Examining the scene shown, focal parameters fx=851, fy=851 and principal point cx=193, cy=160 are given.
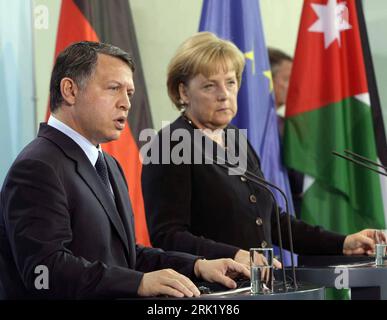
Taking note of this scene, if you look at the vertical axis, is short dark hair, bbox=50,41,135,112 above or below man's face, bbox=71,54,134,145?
above

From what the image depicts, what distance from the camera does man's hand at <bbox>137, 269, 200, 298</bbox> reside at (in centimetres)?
236

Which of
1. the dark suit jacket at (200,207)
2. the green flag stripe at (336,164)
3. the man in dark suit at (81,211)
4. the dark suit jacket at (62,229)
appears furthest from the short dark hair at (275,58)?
the dark suit jacket at (62,229)

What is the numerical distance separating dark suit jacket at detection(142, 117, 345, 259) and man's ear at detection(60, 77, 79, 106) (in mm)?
668

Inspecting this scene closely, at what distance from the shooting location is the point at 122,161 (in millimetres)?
5102

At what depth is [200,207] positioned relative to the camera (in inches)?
133

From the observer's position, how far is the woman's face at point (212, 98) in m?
3.56

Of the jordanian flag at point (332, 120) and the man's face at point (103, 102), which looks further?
the jordanian flag at point (332, 120)

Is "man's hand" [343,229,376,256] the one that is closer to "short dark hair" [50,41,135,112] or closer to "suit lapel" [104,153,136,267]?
"suit lapel" [104,153,136,267]

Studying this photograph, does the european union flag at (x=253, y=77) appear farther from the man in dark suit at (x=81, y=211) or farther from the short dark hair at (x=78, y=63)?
the short dark hair at (x=78, y=63)

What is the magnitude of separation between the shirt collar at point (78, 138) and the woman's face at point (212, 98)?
2.94 ft

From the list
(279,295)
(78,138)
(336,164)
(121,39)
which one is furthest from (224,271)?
(336,164)

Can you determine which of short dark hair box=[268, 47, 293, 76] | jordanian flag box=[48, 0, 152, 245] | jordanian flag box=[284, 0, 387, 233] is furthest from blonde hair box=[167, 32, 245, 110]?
short dark hair box=[268, 47, 293, 76]

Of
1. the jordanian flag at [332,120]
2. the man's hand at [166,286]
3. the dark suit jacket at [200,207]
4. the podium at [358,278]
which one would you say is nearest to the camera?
the man's hand at [166,286]
